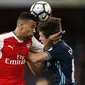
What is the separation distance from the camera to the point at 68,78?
23.9 ft

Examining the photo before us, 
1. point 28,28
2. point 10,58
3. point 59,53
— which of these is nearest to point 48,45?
point 59,53

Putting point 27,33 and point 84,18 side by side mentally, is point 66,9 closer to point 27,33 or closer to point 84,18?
point 84,18

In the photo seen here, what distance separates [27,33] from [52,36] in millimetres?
310

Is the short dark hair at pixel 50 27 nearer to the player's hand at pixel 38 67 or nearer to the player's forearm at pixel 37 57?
the player's forearm at pixel 37 57

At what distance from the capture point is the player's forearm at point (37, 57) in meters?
7.18

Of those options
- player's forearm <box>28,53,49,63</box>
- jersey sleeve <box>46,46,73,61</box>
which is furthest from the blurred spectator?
jersey sleeve <box>46,46,73,61</box>

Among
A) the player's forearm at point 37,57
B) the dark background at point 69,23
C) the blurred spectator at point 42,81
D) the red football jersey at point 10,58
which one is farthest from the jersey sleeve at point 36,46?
the dark background at point 69,23

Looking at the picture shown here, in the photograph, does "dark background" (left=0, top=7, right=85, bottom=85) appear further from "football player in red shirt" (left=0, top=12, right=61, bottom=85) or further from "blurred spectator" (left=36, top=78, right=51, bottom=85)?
"football player in red shirt" (left=0, top=12, right=61, bottom=85)

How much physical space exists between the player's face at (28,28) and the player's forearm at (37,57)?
0.89 feet

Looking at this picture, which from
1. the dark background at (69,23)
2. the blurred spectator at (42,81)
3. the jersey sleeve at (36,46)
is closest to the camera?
the jersey sleeve at (36,46)

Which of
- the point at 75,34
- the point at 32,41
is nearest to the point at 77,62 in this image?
the point at 75,34

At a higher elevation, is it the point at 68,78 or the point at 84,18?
the point at 68,78

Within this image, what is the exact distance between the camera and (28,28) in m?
7.15

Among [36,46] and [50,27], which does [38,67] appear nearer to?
[36,46]
